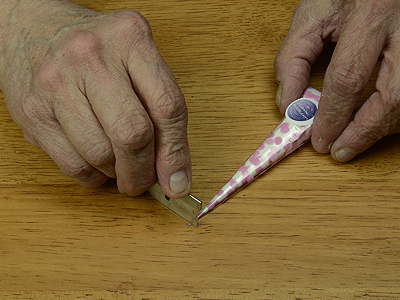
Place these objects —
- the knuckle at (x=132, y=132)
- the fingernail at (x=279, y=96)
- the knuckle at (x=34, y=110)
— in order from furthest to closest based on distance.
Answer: the fingernail at (x=279, y=96), the knuckle at (x=34, y=110), the knuckle at (x=132, y=132)

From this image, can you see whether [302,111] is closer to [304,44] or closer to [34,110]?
[304,44]

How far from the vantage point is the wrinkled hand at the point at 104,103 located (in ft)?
1.91

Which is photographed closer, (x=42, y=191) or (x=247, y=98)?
(x=42, y=191)

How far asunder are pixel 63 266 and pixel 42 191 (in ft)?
0.55

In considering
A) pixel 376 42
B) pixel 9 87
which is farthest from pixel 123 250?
pixel 376 42

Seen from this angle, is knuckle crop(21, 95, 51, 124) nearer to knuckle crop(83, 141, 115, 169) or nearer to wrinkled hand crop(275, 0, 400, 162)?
knuckle crop(83, 141, 115, 169)

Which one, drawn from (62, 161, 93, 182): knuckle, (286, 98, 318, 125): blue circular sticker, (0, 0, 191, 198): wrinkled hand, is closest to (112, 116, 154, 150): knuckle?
(0, 0, 191, 198): wrinkled hand

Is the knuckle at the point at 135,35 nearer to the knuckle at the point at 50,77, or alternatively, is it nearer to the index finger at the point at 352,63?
the knuckle at the point at 50,77

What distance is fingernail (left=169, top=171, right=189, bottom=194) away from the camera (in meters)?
0.61

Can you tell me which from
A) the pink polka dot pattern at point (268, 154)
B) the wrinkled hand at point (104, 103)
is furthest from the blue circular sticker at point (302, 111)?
the wrinkled hand at point (104, 103)

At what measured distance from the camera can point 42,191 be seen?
27.6 inches

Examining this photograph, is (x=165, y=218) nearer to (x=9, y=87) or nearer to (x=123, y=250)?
(x=123, y=250)

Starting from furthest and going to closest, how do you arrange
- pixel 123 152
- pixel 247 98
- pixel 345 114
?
pixel 247 98 → pixel 345 114 → pixel 123 152

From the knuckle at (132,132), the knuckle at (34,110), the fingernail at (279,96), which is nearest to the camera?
the knuckle at (132,132)
